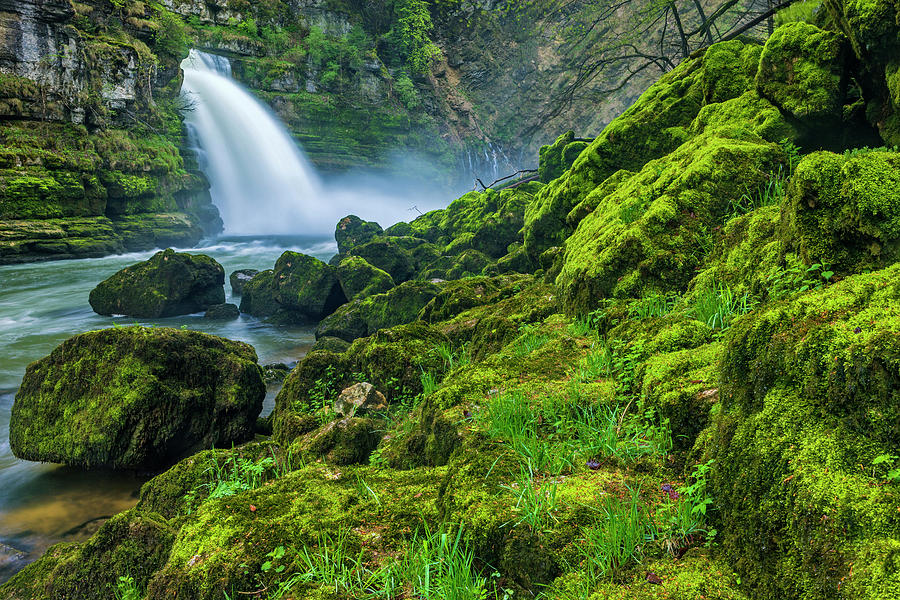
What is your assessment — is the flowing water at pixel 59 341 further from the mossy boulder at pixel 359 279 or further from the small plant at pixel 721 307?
the small plant at pixel 721 307

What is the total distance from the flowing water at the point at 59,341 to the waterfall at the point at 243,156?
5828 mm

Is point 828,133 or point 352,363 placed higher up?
point 828,133

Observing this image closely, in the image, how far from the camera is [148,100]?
28.9 meters

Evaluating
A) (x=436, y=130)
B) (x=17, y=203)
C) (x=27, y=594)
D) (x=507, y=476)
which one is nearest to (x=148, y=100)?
(x=17, y=203)

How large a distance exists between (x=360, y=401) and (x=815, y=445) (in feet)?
13.3

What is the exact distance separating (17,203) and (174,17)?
18.9m

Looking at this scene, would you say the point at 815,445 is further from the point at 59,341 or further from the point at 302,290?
the point at 59,341

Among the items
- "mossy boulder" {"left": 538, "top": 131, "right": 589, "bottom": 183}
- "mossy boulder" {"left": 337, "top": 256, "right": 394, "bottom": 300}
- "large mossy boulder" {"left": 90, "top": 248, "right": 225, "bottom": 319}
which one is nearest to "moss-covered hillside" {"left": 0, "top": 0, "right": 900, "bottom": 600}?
"mossy boulder" {"left": 337, "top": 256, "right": 394, "bottom": 300}

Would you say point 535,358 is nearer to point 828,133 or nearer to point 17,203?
point 828,133

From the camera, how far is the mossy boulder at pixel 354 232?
20.3 m

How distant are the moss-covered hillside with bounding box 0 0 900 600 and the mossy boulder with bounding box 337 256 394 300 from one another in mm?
7194

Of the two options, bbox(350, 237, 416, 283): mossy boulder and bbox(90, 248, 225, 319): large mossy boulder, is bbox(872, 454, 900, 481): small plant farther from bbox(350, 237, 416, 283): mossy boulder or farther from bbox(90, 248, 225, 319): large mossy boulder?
bbox(90, 248, 225, 319): large mossy boulder

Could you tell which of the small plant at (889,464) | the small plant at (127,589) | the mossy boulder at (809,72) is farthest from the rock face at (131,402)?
the mossy boulder at (809,72)

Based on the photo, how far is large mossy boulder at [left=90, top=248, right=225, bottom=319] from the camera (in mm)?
13812
